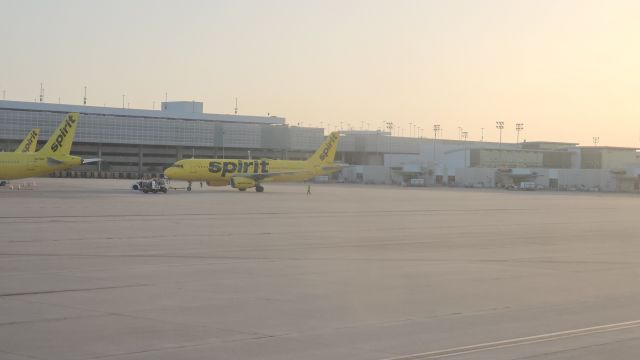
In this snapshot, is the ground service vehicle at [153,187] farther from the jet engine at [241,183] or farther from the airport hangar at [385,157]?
the airport hangar at [385,157]

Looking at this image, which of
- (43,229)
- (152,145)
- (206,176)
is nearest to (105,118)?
(152,145)

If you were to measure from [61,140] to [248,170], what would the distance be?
67.6ft

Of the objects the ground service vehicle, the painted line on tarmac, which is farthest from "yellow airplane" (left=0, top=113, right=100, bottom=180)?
the painted line on tarmac

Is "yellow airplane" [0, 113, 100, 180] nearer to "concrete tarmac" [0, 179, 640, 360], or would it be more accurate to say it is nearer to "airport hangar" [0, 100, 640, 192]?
"concrete tarmac" [0, 179, 640, 360]

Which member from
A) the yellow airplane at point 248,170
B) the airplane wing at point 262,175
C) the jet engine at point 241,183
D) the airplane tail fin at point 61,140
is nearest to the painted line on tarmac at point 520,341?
the airplane tail fin at point 61,140

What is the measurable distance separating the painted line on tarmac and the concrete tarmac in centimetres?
4

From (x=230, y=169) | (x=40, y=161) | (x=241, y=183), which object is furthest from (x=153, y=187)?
(x=230, y=169)

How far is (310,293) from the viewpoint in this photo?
18719 mm

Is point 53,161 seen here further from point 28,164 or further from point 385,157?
point 385,157

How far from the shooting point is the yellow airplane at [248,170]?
88.4 meters

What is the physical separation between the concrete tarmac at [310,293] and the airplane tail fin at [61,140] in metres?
43.4

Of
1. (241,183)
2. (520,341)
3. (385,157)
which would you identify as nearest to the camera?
(520,341)

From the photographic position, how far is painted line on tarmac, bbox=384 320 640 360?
12547mm

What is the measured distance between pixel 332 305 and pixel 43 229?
2125 centimetres
